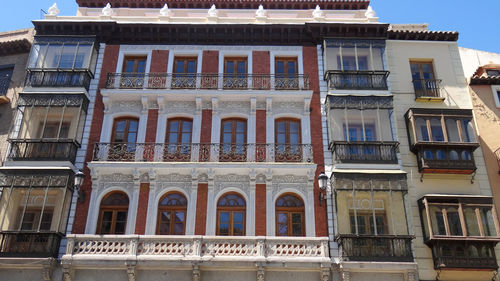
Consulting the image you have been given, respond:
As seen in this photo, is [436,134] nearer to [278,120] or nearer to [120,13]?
[278,120]

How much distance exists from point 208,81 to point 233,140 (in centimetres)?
300

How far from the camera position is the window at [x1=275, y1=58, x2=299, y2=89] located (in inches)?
765

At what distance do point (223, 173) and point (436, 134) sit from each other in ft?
28.8

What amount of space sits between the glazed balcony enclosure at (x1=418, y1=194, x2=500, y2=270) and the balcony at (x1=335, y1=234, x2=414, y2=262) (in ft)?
3.28

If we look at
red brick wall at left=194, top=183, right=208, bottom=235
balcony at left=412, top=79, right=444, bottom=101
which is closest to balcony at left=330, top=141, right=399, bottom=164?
balcony at left=412, top=79, right=444, bottom=101

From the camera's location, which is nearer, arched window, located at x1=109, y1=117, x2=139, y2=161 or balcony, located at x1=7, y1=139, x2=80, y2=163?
balcony, located at x1=7, y1=139, x2=80, y2=163

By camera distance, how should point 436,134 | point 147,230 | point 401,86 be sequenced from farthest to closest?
point 401,86
point 436,134
point 147,230

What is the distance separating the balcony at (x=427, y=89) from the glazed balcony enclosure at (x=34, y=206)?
14.8 meters

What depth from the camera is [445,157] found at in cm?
1747

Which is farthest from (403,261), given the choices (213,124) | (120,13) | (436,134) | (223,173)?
(120,13)

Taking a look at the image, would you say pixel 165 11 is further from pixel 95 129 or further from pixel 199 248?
pixel 199 248

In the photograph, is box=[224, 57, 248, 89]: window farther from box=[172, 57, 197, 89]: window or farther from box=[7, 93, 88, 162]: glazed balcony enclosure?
box=[7, 93, 88, 162]: glazed balcony enclosure

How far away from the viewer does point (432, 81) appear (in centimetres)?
1959

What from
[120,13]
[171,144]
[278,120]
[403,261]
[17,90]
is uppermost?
[120,13]
